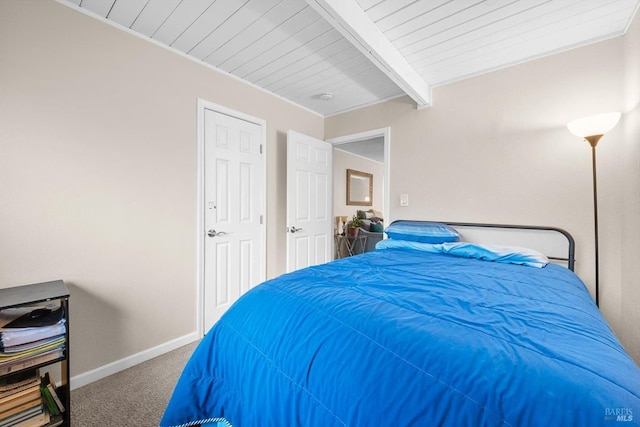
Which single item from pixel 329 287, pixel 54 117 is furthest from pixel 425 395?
pixel 54 117

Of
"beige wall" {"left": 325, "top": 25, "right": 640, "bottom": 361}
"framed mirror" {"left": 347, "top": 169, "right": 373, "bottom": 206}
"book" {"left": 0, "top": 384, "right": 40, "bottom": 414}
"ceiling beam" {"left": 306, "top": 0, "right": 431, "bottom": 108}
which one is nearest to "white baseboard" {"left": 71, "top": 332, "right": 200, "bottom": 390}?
"book" {"left": 0, "top": 384, "right": 40, "bottom": 414}

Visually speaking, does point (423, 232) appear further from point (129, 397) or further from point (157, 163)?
point (129, 397)

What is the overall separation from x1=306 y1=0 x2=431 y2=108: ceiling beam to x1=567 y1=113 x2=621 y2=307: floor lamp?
122cm

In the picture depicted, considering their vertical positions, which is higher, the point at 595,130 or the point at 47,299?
the point at 595,130

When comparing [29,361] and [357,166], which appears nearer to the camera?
[29,361]

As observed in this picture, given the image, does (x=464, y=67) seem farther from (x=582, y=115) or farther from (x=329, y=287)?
(x=329, y=287)

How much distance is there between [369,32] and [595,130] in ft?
5.38

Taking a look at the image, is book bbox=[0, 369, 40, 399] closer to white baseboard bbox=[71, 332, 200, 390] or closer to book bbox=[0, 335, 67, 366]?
book bbox=[0, 335, 67, 366]

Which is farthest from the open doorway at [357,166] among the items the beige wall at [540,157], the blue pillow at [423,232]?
the blue pillow at [423,232]

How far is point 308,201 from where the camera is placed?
10.9ft

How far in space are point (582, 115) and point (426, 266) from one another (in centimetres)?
173

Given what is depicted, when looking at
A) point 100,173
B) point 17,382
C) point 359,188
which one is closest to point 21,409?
point 17,382

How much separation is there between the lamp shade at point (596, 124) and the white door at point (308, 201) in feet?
7.80

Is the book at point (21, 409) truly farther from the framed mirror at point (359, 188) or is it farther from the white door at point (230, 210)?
the framed mirror at point (359, 188)
